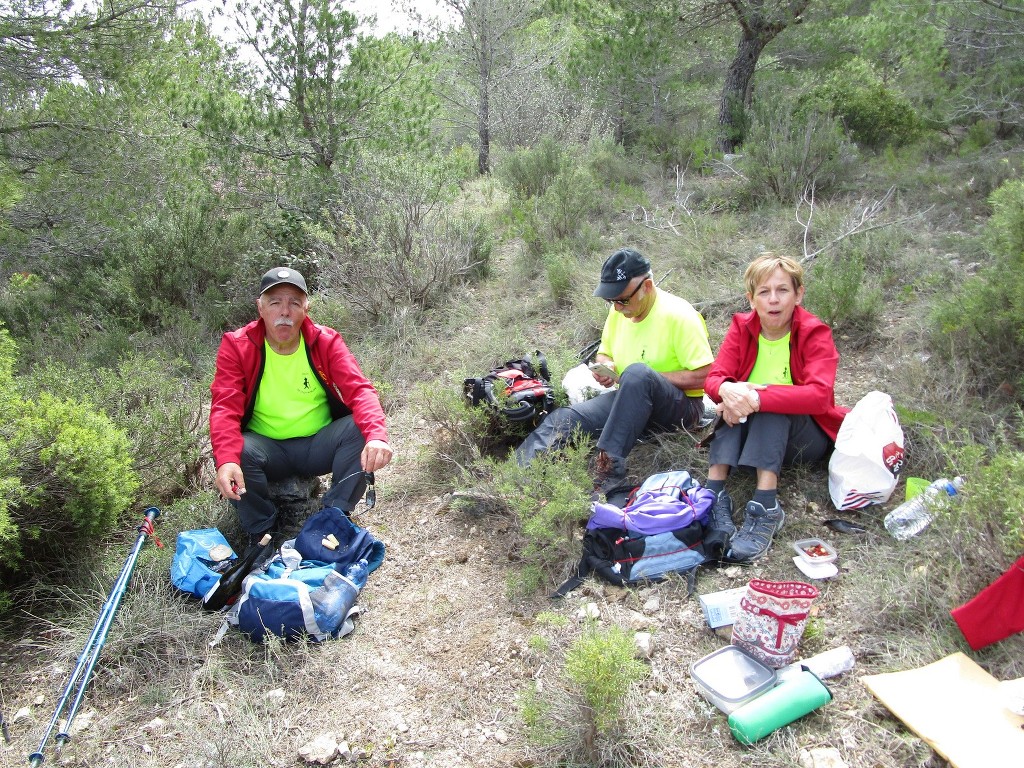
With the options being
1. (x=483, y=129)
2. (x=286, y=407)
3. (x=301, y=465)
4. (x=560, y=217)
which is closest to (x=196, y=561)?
(x=301, y=465)

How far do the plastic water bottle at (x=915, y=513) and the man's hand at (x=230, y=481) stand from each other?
2.72 m

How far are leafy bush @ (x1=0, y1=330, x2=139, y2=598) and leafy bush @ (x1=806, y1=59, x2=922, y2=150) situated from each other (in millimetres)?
7929

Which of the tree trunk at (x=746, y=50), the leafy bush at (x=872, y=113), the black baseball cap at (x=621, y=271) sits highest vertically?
the tree trunk at (x=746, y=50)

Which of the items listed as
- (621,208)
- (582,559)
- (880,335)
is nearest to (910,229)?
(880,335)

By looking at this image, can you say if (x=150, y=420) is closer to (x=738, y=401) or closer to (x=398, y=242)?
(x=398, y=242)

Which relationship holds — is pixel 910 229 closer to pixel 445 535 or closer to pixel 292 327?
pixel 445 535

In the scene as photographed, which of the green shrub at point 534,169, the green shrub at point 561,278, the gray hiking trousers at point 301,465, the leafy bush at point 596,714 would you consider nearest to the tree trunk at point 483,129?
the green shrub at point 534,169

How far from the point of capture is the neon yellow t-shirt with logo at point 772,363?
3035mm

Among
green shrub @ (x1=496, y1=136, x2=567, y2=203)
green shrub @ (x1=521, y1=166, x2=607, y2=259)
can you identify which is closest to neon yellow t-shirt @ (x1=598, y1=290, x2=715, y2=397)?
green shrub @ (x1=521, y1=166, x2=607, y2=259)

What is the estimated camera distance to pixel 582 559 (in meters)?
2.89

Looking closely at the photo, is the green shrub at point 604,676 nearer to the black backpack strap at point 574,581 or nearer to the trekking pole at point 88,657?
the black backpack strap at point 574,581

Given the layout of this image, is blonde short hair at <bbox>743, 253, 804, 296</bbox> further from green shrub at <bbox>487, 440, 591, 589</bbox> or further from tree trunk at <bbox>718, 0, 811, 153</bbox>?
tree trunk at <bbox>718, 0, 811, 153</bbox>

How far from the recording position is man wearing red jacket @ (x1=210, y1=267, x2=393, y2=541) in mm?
3195

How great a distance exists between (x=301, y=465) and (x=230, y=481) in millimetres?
418
